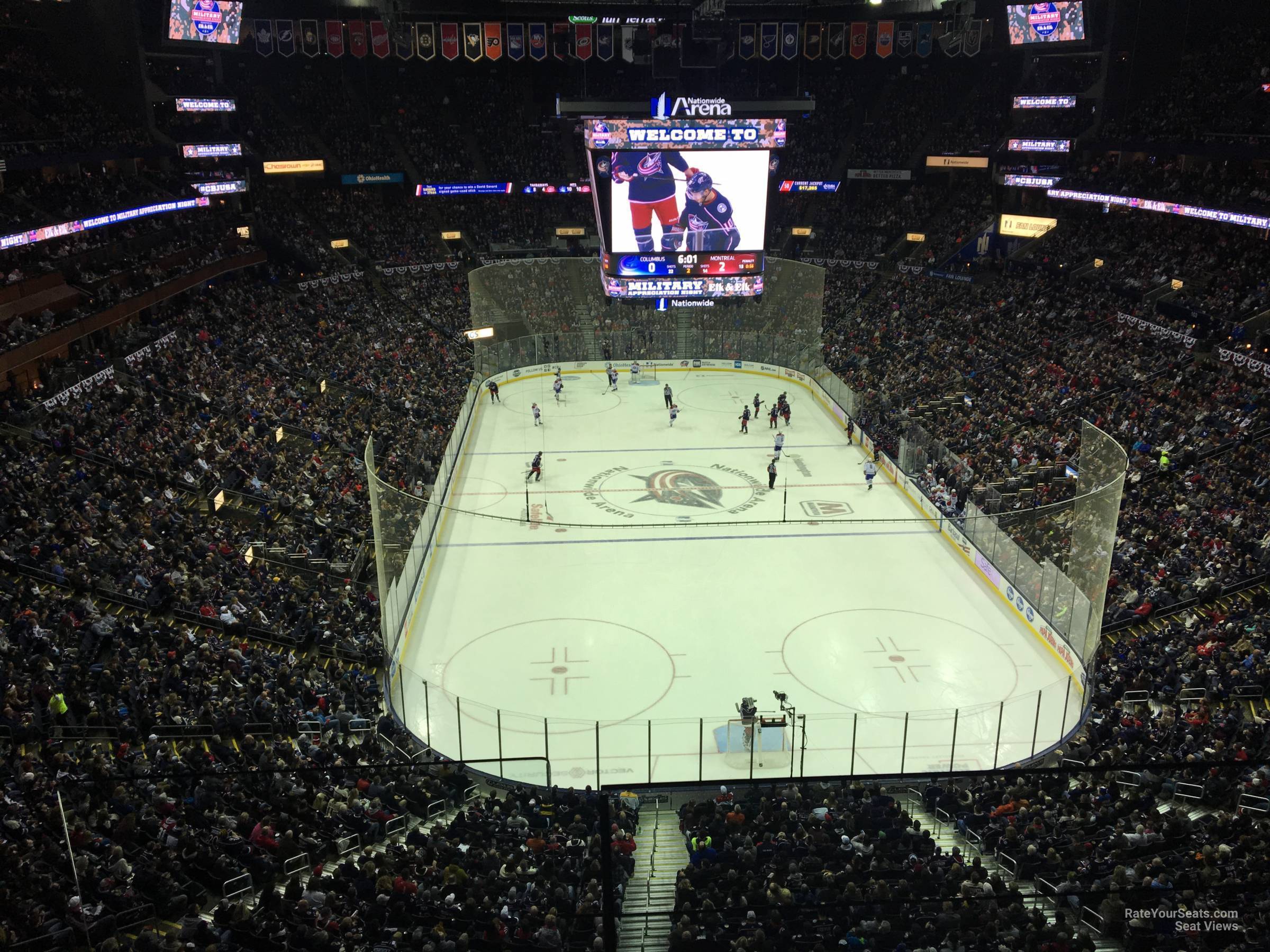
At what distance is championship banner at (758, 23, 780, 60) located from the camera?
4562cm

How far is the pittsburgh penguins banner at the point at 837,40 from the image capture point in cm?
4638

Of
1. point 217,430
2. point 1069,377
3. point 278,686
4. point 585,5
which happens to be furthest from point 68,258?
point 1069,377

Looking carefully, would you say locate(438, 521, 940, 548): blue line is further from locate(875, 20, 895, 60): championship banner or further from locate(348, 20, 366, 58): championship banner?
locate(875, 20, 895, 60): championship banner

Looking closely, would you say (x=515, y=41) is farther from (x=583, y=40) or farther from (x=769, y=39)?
(x=769, y=39)

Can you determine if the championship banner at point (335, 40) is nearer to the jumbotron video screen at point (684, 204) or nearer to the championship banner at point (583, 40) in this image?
the championship banner at point (583, 40)

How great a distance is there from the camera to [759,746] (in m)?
15.2

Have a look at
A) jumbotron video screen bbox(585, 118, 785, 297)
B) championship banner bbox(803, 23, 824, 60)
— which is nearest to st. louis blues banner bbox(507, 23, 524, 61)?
championship banner bbox(803, 23, 824, 60)

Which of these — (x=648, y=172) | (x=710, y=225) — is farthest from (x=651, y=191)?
(x=710, y=225)

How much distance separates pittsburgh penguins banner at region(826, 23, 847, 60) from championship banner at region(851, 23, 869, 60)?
0.44 m

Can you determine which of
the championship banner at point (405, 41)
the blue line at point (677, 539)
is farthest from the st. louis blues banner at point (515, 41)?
the blue line at point (677, 539)

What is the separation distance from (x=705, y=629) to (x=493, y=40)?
35.5 meters

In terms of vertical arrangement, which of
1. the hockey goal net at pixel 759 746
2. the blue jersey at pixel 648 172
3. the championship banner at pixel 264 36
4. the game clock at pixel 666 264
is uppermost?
the championship banner at pixel 264 36

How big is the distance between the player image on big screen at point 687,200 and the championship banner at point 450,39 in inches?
684

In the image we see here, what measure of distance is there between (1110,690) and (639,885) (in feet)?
28.8
